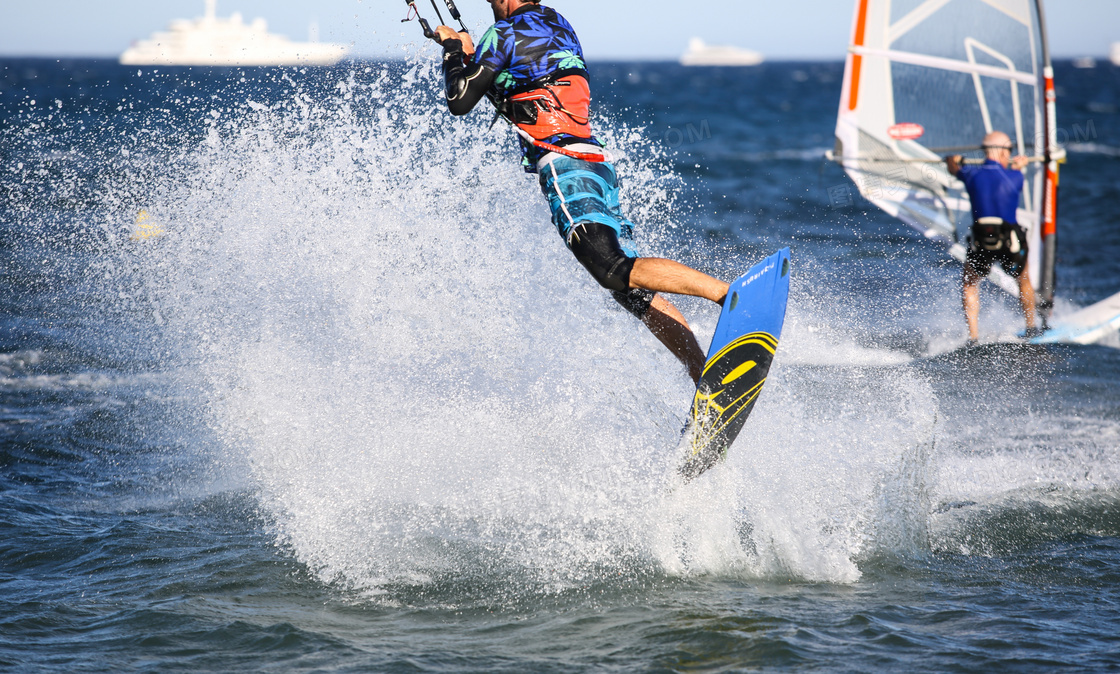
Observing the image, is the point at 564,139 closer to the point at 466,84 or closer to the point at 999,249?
the point at 466,84

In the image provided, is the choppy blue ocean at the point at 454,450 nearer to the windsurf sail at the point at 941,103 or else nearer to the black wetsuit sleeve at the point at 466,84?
the windsurf sail at the point at 941,103

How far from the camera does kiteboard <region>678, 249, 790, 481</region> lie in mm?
3658

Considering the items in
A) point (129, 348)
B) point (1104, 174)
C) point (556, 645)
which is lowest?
point (556, 645)

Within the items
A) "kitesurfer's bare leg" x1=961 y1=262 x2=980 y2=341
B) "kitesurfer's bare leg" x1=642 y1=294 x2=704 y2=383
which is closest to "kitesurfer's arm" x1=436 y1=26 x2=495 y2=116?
"kitesurfer's bare leg" x1=642 y1=294 x2=704 y2=383

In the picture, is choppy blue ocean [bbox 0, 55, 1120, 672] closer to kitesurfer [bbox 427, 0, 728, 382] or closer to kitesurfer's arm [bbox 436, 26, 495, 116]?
kitesurfer [bbox 427, 0, 728, 382]

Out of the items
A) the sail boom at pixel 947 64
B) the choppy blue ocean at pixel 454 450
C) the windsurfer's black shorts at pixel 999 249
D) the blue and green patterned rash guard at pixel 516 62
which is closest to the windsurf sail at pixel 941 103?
the sail boom at pixel 947 64

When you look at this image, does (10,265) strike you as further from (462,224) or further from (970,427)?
(970,427)

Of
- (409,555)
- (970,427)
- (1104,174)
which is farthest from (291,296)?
(1104,174)

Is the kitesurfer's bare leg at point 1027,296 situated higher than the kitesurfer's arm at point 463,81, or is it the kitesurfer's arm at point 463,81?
the kitesurfer's arm at point 463,81

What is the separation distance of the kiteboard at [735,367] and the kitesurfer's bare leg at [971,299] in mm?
4430

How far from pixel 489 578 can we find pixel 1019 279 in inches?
248

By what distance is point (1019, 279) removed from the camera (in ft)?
26.0

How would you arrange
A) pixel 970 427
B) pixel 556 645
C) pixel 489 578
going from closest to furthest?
pixel 556 645 < pixel 489 578 < pixel 970 427

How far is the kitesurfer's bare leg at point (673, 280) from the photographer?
375cm
